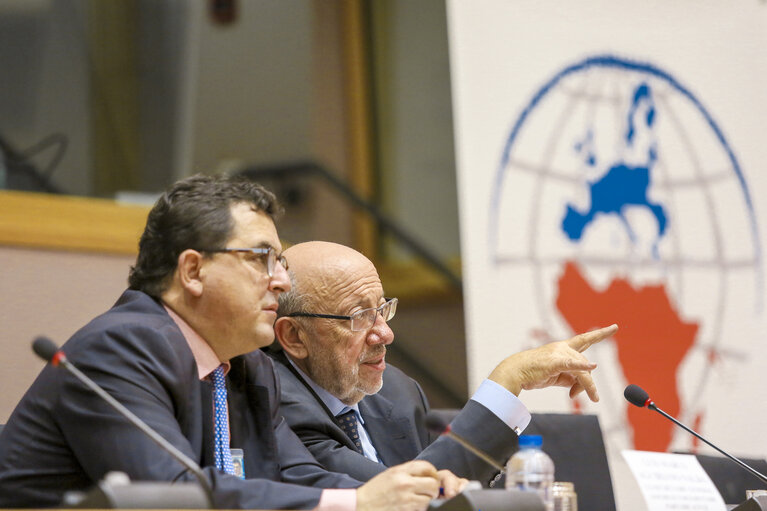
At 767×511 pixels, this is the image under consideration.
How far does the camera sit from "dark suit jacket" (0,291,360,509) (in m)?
1.56

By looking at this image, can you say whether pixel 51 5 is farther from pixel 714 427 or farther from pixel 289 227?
pixel 714 427

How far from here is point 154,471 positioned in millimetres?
1540

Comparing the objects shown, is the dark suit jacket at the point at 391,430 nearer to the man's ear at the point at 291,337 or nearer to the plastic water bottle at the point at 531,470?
the man's ear at the point at 291,337

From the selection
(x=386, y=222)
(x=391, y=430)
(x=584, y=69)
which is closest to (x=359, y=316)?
(x=391, y=430)

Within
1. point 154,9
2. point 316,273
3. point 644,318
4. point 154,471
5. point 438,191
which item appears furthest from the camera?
point 438,191

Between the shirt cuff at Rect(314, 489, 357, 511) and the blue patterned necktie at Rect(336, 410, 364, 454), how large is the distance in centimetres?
71

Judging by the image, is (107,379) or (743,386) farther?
(743,386)

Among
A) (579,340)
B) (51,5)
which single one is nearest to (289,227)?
(51,5)

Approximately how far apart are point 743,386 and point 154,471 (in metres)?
3.20

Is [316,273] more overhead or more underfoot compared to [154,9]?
more underfoot

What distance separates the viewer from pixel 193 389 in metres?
1.75

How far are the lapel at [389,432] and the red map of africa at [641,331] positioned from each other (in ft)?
4.91

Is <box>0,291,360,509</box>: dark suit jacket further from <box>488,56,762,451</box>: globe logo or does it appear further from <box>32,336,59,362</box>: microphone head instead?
<box>488,56,762,451</box>: globe logo

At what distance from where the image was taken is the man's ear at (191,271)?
6.21 feet
